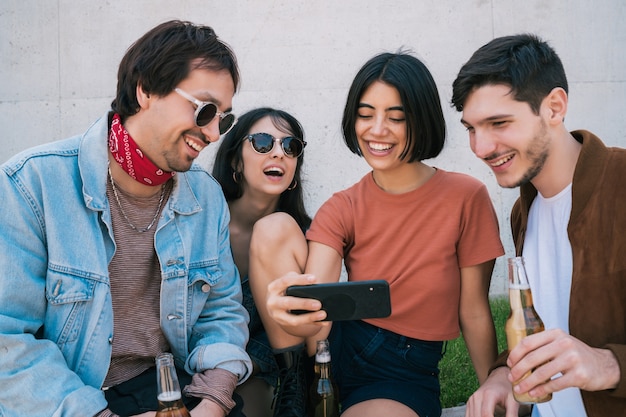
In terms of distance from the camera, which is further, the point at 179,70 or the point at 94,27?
the point at 94,27

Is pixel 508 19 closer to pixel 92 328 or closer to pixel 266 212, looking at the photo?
pixel 266 212

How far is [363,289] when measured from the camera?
7.80 ft

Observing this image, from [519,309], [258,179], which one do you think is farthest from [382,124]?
[519,309]

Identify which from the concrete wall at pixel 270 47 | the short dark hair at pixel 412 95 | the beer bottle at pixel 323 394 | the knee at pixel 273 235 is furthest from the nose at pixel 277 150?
the concrete wall at pixel 270 47

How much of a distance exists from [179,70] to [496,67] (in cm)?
139

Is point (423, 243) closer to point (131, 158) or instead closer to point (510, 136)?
point (510, 136)

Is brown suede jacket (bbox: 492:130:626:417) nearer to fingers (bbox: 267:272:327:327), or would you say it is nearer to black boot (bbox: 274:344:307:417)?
fingers (bbox: 267:272:327:327)

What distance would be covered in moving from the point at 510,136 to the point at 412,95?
0.52 metres

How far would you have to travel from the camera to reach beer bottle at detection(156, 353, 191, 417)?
2.19m

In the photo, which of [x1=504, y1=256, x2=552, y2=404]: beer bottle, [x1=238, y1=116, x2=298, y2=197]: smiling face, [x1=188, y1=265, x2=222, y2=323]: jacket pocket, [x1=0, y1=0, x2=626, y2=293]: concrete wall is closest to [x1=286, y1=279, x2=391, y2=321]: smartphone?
[x1=504, y1=256, x2=552, y2=404]: beer bottle

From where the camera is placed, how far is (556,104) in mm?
2707

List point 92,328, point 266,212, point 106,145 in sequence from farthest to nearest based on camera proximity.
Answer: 1. point 266,212
2. point 106,145
3. point 92,328

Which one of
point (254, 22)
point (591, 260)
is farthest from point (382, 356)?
point (254, 22)

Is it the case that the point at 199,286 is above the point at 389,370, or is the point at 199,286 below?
above
